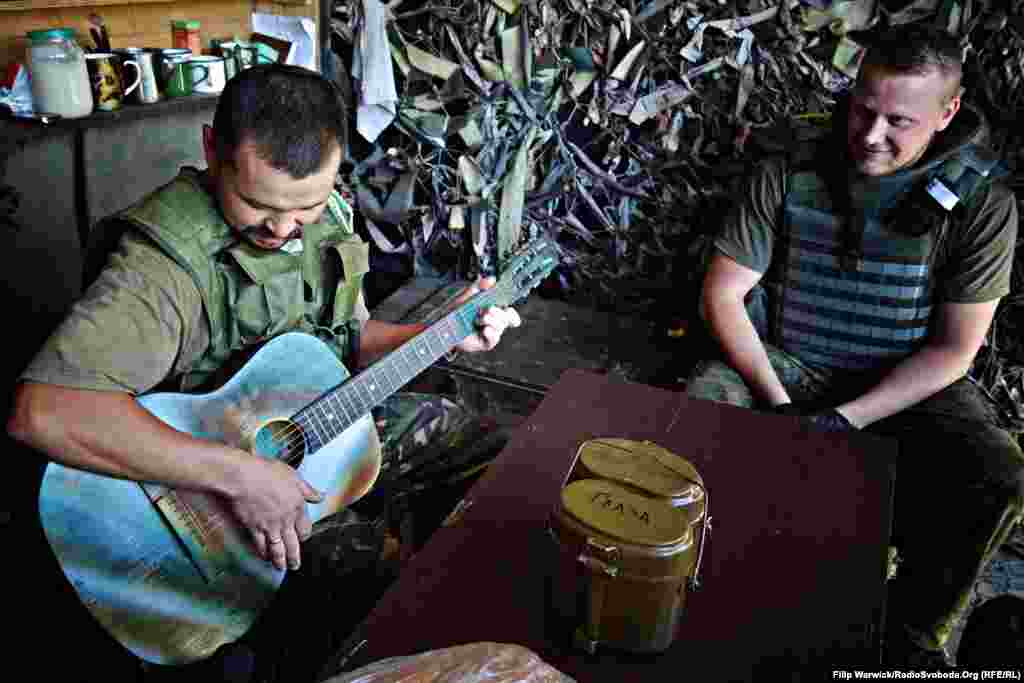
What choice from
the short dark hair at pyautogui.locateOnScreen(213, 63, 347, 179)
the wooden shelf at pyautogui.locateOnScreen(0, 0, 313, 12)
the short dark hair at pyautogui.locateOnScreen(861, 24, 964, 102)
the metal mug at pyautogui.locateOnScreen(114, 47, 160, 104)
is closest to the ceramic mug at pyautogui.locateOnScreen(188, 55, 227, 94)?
the metal mug at pyautogui.locateOnScreen(114, 47, 160, 104)

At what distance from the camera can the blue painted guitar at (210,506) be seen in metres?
1.42

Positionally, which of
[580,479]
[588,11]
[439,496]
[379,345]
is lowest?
[439,496]

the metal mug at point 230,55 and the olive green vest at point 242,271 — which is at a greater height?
the metal mug at point 230,55

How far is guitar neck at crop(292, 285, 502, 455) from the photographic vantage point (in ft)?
5.63

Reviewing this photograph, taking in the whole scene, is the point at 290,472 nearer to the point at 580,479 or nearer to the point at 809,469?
the point at 580,479

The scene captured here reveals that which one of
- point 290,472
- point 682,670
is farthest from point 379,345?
point 682,670

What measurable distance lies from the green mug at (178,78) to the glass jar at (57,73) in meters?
0.35

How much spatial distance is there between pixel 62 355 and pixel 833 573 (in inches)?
55.4

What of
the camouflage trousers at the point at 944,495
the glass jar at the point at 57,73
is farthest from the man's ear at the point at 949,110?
the glass jar at the point at 57,73

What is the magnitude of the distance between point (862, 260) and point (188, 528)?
2.04 metres

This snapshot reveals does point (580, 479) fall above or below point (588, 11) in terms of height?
below

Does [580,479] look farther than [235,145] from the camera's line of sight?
No

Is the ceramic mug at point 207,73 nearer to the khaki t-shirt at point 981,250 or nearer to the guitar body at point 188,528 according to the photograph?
the guitar body at point 188,528

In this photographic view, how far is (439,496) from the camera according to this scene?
2045mm
